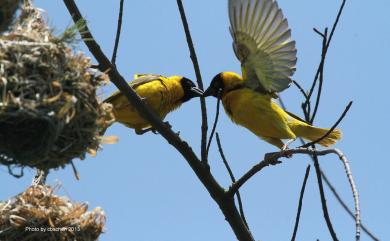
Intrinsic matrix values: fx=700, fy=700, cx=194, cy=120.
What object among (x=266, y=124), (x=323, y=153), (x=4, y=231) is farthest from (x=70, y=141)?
(x=266, y=124)

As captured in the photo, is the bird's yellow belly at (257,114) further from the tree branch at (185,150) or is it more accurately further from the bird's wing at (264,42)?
the tree branch at (185,150)

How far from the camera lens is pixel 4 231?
250 centimetres

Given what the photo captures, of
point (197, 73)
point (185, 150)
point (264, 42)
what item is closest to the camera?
point (185, 150)

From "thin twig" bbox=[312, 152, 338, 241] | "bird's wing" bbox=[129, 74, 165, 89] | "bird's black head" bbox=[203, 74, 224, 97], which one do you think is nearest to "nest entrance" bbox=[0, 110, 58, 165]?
"thin twig" bbox=[312, 152, 338, 241]

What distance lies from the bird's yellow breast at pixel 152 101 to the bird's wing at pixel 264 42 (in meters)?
0.56

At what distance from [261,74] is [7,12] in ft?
8.22

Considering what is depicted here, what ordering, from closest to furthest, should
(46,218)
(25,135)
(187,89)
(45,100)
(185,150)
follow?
(45,100), (25,135), (46,218), (185,150), (187,89)

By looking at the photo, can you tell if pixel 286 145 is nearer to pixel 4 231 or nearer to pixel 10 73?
pixel 4 231

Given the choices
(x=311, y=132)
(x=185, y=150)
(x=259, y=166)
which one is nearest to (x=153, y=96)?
(x=311, y=132)

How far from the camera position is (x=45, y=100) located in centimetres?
207

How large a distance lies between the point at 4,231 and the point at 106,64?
1.01 m

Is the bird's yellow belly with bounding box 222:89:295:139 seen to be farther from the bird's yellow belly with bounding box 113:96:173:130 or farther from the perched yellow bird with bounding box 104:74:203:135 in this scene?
the bird's yellow belly with bounding box 113:96:173:130

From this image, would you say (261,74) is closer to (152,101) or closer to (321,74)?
(152,101)

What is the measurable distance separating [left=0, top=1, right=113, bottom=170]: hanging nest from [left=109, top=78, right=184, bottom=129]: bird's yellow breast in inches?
81.9
